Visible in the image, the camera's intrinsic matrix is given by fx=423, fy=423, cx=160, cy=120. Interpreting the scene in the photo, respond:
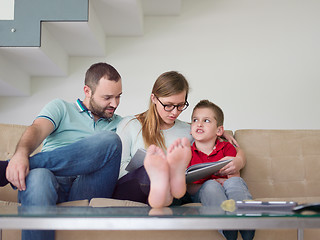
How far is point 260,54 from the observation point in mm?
3031

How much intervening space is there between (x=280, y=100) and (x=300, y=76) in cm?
23

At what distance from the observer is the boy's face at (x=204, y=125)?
1931 millimetres

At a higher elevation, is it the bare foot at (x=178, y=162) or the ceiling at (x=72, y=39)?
the ceiling at (x=72, y=39)

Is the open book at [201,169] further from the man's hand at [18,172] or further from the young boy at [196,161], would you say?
the man's hand at [18,172]

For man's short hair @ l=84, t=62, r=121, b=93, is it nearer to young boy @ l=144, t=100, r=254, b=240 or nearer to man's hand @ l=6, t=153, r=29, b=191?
young boy @ l=144, t=100, r=254, b=240

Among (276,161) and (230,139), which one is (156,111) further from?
(276,161)

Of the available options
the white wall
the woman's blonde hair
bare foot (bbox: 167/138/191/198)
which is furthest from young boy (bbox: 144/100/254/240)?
the white wall

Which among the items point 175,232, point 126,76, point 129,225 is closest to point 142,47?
point 126,76

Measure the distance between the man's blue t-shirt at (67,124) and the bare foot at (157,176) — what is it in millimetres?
714

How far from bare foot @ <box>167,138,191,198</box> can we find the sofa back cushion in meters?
0.94

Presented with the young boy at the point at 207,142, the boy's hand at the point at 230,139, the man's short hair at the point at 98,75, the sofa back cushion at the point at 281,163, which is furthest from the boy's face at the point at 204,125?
the man's short hair at the point at 98,75

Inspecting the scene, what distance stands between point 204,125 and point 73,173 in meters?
0.68

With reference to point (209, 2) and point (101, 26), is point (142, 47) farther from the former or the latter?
point (209, 2)

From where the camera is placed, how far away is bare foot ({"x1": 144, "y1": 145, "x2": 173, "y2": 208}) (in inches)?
46.7
